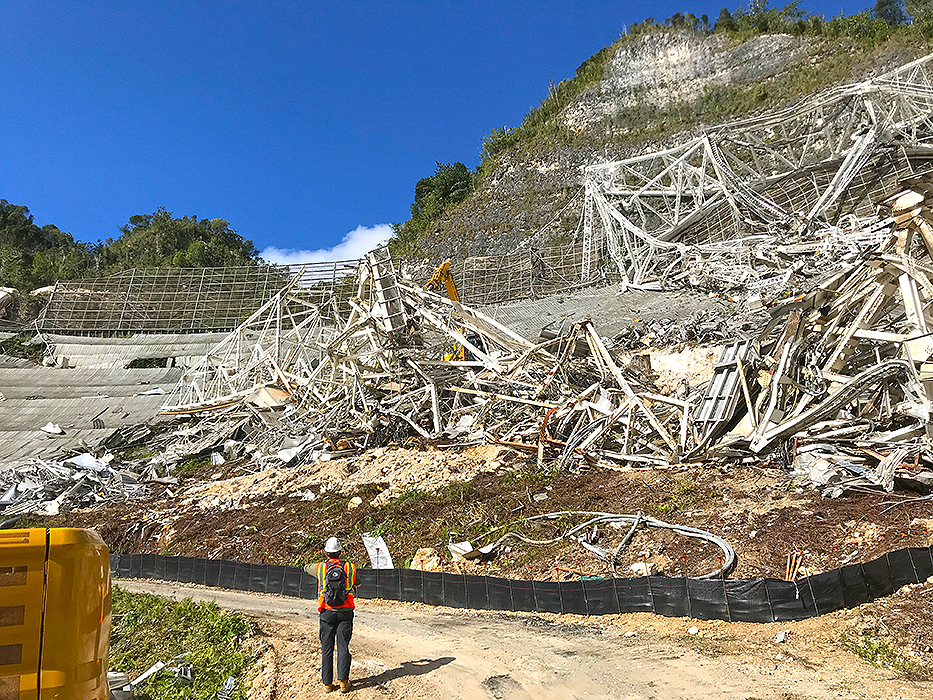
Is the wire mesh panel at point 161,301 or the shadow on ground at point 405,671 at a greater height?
the wire mesh panel at point 161,301

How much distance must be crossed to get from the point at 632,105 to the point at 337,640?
196ft

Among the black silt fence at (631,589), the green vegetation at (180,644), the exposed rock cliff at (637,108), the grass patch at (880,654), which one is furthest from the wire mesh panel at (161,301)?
the grass patch at (880,654)

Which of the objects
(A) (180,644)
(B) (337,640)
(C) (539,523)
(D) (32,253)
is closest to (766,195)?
(C) (539,523)

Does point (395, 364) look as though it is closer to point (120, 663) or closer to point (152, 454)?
point (152, 454)

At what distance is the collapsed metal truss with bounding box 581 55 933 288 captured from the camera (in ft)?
74.4

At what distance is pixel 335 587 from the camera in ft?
16.1

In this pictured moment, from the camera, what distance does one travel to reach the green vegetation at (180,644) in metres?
4.98

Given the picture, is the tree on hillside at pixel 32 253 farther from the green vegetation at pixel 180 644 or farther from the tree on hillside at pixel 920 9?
the tree on hillside at pixel 920 9

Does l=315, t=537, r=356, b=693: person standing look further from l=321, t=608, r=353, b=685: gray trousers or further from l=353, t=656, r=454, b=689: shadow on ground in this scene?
l=353, t=656, r=454, b=689: shadow on ground

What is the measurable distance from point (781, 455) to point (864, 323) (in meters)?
2.30

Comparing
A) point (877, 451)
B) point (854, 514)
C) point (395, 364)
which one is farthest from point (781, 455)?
point (395, 364)

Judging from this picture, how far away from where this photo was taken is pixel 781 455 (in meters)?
9.48

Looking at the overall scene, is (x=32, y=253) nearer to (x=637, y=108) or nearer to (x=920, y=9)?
(x=637, y=108)

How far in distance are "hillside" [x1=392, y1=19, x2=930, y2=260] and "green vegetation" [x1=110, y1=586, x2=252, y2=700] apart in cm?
4067
